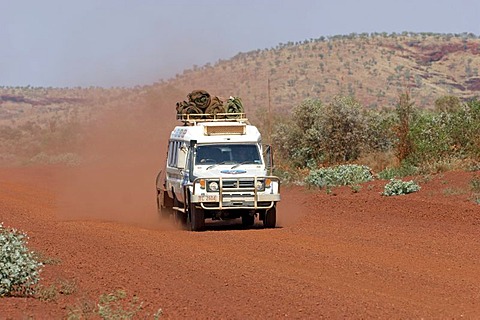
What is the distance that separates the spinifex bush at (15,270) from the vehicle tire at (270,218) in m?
10.5

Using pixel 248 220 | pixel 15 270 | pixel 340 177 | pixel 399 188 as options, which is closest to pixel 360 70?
pixel 340 177

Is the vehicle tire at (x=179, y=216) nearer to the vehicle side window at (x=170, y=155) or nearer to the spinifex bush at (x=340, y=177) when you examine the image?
the vehicle side window at (x=170, y=155)

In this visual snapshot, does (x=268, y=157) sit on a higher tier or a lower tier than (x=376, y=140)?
higher

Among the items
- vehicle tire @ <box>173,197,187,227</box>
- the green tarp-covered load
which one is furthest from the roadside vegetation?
vehicle tire @ <box>173,197,187,227</box>

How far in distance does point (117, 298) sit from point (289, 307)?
2.12 m

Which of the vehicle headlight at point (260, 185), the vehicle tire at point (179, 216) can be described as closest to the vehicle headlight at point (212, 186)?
the vehicle headlight at point (260, 185)

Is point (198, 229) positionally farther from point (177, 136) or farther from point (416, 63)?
point (416, 63)

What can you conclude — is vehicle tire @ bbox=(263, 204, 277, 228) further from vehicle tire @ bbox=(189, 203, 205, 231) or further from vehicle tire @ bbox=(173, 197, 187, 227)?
vehicle tire @ bbox=(173, 197, 187, 227)

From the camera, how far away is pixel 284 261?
54.4 ft

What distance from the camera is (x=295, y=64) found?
10625cm

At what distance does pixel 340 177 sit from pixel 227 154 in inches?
476

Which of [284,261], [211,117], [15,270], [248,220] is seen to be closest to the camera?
[15,270]

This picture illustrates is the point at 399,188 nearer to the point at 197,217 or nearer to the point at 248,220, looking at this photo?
the point at 248,220

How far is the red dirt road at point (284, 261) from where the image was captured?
1230 cm
